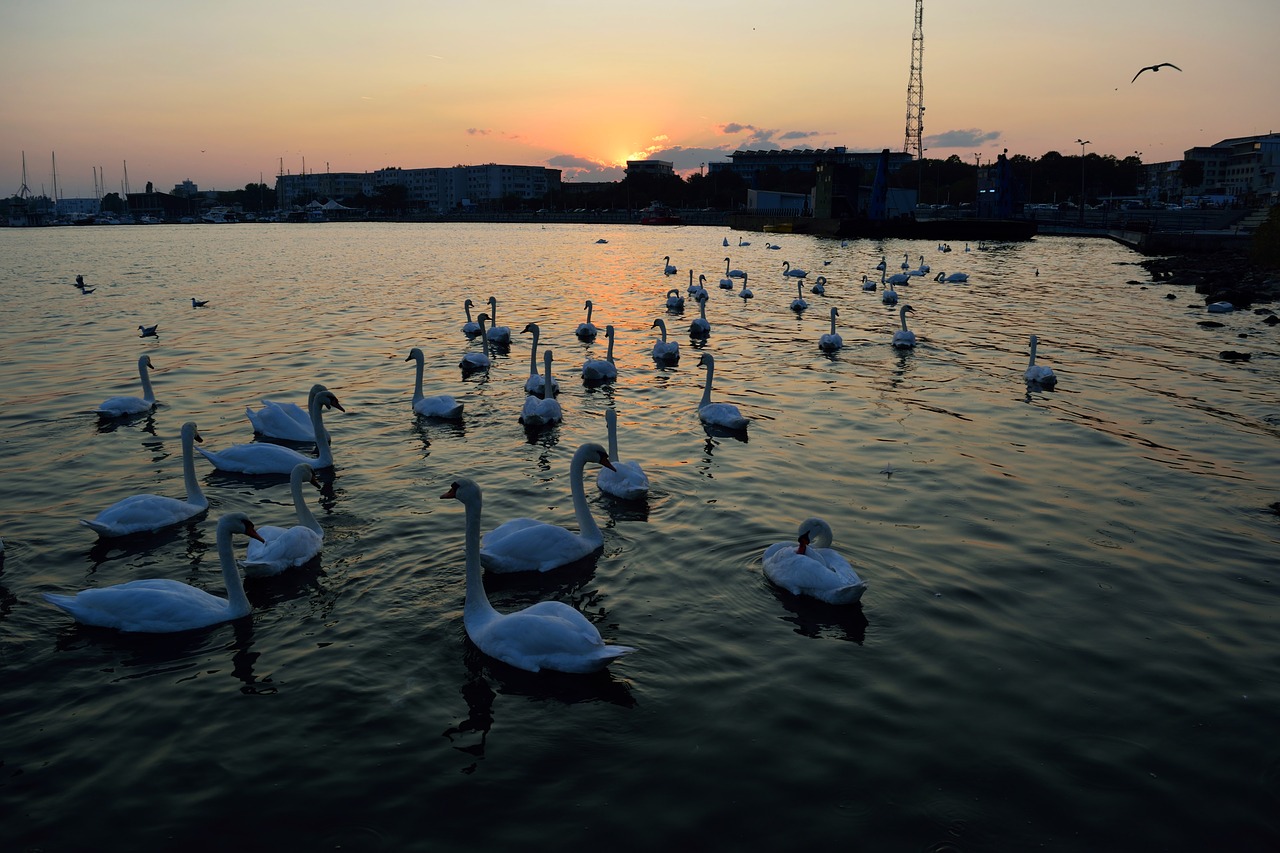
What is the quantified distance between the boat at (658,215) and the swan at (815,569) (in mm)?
148889

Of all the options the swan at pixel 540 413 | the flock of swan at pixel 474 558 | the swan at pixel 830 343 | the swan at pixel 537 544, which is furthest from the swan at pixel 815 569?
the swan at pixel 830 343

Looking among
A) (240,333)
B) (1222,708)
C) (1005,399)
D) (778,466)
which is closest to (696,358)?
(1005,399)

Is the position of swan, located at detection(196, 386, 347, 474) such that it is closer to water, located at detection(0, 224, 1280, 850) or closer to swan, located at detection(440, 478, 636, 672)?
water, located at detection(0, 224, 1280, 850)

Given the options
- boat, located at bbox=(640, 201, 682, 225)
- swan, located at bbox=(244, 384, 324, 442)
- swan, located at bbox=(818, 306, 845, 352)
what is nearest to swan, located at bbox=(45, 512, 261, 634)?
swan, located at bbox=(244, 384, 324, 442)

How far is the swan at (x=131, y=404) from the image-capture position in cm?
1527

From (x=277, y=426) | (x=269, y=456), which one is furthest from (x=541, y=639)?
(x=277, y=426)

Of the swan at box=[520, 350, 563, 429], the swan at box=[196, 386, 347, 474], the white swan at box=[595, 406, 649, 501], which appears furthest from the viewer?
the swan at box=[520, 350, 563, 429]

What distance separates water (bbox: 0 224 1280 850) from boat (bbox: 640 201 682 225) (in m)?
140

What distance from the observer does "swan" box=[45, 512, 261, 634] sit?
7609 millimetres

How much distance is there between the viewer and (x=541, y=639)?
22.9 ft

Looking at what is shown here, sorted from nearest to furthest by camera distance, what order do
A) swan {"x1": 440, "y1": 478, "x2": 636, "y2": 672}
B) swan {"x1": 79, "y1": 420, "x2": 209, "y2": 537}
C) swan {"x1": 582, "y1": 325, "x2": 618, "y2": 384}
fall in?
swan {"x1": 440, "y1": 478, "x2": 636, "y2": 672}
swan {"x1": 79, "y1": 420, "x2": 209, "y2": 537}
swan {"x1": 582, "y1": 325, "x2": 618, "y2": 384}

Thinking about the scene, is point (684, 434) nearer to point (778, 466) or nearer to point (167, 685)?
point (778, 466)

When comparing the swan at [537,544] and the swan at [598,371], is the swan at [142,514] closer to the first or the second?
the swan at [537,544]

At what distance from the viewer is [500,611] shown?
843cm
